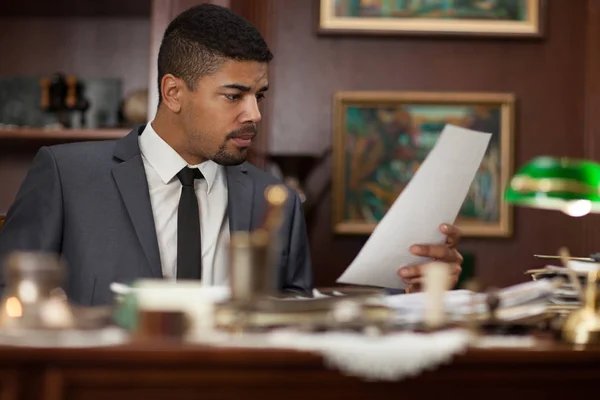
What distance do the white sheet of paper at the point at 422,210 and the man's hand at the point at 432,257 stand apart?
19mm

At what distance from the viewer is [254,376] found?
3.56 ft

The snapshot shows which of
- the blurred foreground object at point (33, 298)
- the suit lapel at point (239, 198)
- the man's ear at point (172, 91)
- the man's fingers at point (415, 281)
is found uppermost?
the man's ear at point (172, 91)

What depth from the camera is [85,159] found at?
2400 mm

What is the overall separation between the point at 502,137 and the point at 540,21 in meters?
0.53

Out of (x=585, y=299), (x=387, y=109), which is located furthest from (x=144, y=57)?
(x=585, y=299)

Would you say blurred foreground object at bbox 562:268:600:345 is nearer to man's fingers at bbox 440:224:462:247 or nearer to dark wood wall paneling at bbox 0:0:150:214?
man's fingers at bbox 440:224:462:247

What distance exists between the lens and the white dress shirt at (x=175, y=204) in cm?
228

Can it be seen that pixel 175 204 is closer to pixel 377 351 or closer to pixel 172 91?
pixel 172 91

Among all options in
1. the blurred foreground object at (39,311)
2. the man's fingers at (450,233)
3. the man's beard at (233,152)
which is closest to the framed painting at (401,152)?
the man's beard at (233,152)

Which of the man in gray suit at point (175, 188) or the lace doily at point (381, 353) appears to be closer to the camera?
the lace doily at point (381, 353)

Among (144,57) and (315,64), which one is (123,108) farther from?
(315,64)

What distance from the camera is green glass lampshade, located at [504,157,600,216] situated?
1671 mm

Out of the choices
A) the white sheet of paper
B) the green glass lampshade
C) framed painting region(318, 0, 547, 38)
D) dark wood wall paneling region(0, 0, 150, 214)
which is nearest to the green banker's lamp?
the green glass lampshade

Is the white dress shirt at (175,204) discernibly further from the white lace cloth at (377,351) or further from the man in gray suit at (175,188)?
the white lace cloth at (377,351)
